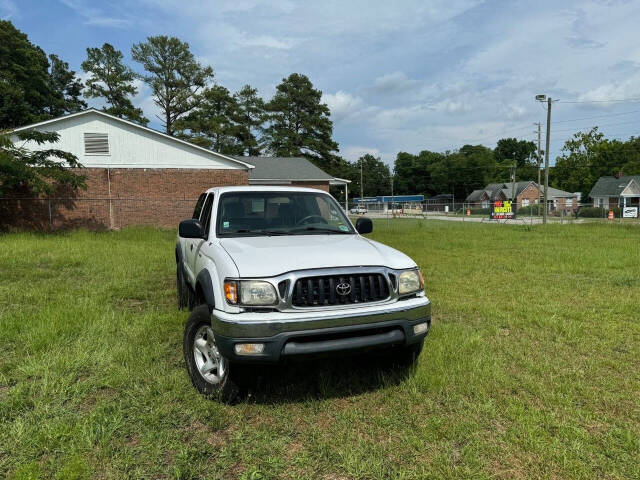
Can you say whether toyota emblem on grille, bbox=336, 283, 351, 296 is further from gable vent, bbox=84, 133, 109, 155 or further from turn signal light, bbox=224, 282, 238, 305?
gable vent, bbox=84, 133, 109, 155

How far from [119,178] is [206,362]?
20106 millimetres

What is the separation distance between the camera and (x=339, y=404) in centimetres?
320

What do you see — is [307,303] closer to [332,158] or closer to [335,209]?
[335,209]

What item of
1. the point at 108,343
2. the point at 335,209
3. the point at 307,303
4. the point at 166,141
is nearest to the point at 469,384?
the point at 307,303

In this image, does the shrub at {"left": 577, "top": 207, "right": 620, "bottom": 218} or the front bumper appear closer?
the front bumper

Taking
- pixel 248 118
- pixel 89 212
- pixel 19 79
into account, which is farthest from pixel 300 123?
pixel 89 212

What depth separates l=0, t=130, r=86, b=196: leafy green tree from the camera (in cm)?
1595

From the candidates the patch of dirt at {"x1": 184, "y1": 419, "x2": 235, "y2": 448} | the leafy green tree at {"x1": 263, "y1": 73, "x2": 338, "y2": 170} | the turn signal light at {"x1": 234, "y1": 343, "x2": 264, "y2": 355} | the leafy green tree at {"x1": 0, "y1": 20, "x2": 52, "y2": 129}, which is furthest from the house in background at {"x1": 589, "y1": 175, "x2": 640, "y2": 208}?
the leafy green tree at {"x1": 0, "y1": 20, "x2": 52, "y2": 129}

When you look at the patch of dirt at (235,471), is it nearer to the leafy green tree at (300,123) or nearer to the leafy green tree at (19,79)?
the leafy green tree at (19,79)

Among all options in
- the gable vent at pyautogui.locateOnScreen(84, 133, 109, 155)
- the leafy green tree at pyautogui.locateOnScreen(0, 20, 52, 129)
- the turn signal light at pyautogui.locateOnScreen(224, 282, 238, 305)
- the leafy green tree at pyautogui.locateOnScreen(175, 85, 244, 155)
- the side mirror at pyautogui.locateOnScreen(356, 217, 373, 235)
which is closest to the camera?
the turn signal light at pyautogui.locateOnScreen(224, 282, 238, 305)

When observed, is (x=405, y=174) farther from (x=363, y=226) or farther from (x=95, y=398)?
(x=95, y=398)

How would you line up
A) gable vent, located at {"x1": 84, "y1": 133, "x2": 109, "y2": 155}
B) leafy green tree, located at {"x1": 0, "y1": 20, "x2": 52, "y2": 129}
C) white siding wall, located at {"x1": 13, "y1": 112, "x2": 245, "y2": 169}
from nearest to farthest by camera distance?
white siding wall, located at {"x1": 13, "y1": 112, "x2": 245, "y2": 169} → gable vent, located at {"x1": 84, "y1": 133, "x2": 109, "y2": 155} → leafy green tree, located at {"x1": 0, "y1": 20, "x2": 52, "y2": 129}

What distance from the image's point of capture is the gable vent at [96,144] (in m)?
→ 20.0

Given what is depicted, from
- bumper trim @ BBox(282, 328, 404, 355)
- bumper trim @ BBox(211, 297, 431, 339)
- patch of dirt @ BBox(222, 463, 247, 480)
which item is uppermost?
bumper trim @ BBox(211, 297, 431, 339)
